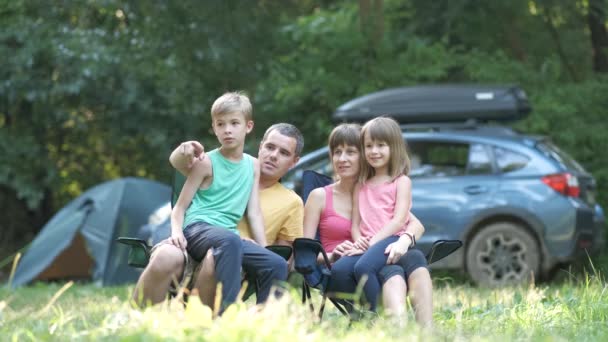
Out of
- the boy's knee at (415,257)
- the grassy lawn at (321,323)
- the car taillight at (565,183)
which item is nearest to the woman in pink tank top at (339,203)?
the boy's knee at (415,257)

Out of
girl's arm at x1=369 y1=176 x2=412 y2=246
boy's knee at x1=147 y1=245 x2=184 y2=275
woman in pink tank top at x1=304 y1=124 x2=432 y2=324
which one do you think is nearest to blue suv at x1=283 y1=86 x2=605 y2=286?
woman in pink tank top at x1=304 y1=124 x2=432 y2=324

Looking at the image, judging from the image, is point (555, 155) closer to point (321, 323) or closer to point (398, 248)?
point (398, 248)

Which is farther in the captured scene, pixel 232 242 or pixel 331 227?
pixel 331 227

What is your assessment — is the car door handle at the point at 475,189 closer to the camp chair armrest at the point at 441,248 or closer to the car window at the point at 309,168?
the car window at the point at 309,168

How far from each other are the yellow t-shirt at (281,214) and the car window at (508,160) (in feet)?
15.0

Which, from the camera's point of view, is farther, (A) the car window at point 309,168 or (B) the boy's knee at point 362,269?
(A) the car window at point 309,168

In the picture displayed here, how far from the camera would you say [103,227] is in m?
12.0

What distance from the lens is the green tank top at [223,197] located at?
4.79 meters

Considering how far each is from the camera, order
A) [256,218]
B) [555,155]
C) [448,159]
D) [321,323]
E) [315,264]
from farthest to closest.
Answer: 1. [448,159]
2. [555,155]
3. [256,218]
4. [315,264]
5. [321,323]

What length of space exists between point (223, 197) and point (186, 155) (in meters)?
0.29

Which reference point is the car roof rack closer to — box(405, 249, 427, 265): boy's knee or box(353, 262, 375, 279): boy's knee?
box(405, 249, 427, 265): boy's knee

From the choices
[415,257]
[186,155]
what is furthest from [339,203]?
[186,155]

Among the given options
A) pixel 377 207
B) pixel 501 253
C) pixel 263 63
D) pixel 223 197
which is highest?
pixel 263 63

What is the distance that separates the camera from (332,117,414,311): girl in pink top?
4.91m
